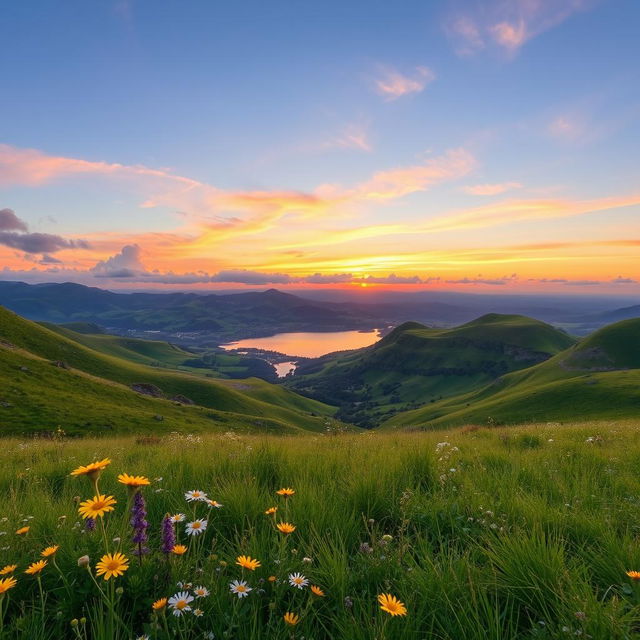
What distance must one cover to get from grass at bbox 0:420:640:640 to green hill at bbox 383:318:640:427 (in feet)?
94.1

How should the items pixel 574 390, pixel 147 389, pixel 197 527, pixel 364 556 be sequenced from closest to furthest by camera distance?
pixel 197 527, pixel 364 556, pixel 574 390, pixel 147 389

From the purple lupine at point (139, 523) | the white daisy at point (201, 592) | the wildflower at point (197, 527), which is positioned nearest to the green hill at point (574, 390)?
the wildflower at point (197, 527)

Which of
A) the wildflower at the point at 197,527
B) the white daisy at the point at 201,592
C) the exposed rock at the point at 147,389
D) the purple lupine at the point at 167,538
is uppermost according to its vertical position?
the purple lupine at the point at 167,538

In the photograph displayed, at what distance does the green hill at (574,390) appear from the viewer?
76250 millimetres

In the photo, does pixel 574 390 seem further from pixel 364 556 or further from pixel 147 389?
pixel 147 389

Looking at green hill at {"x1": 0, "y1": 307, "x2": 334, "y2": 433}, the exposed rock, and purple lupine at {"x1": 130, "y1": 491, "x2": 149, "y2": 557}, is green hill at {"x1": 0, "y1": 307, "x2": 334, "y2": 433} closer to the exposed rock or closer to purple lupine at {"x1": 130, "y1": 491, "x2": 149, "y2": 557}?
the exposed rock

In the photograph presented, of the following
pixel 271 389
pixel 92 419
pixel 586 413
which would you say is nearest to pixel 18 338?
pixel 92 419

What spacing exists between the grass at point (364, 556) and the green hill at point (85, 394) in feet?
171

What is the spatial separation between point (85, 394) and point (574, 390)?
103 meters

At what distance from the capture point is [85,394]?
63594mm

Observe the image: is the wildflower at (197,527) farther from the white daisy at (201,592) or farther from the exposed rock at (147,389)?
the exposed rock at (147,389)

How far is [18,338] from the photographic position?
80688mm

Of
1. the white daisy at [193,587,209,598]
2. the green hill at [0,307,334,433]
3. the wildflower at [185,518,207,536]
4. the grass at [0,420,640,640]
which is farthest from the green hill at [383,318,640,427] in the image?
the green hill at [0,307,334,433]

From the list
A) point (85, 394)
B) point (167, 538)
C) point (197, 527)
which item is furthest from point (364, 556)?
point (85, 394)
